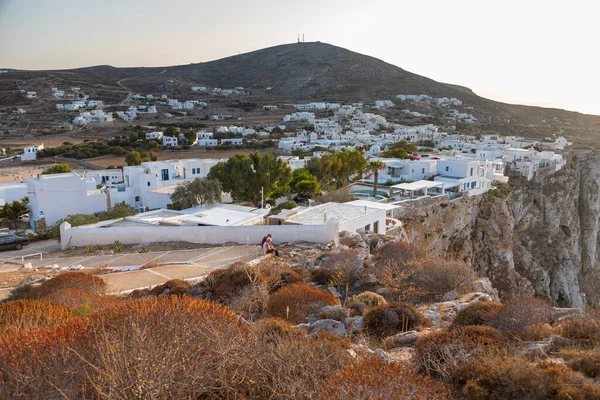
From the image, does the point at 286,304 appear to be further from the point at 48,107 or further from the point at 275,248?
the point at 48,107

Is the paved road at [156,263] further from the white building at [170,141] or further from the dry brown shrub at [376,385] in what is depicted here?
the white building at [170,141]

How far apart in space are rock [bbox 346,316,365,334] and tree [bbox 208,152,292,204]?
56.7ft

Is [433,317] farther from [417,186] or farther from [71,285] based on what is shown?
[417,186]

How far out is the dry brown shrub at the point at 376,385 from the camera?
2.96 m

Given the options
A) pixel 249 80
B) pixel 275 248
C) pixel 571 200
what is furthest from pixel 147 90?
pixel 275 248

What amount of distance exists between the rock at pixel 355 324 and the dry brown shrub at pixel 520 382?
2.26m

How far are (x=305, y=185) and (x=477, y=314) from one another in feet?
64.3

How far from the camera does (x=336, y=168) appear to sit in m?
28.6

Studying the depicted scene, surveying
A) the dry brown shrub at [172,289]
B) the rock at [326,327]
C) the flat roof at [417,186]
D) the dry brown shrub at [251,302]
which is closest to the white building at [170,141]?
the flat roof at [417,186]

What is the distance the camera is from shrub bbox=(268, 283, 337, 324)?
6.83m

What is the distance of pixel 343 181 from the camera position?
29688mm

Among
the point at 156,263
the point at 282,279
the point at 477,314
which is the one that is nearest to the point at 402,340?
the point at 477,314

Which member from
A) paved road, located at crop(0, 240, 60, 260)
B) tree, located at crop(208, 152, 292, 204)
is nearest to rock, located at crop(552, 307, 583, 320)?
paved road, located at crop(0, 240, 60, 260)

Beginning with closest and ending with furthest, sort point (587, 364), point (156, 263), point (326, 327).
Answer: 1. point (587, 364)
2. point (326, 327)
3. point (156, 263)
